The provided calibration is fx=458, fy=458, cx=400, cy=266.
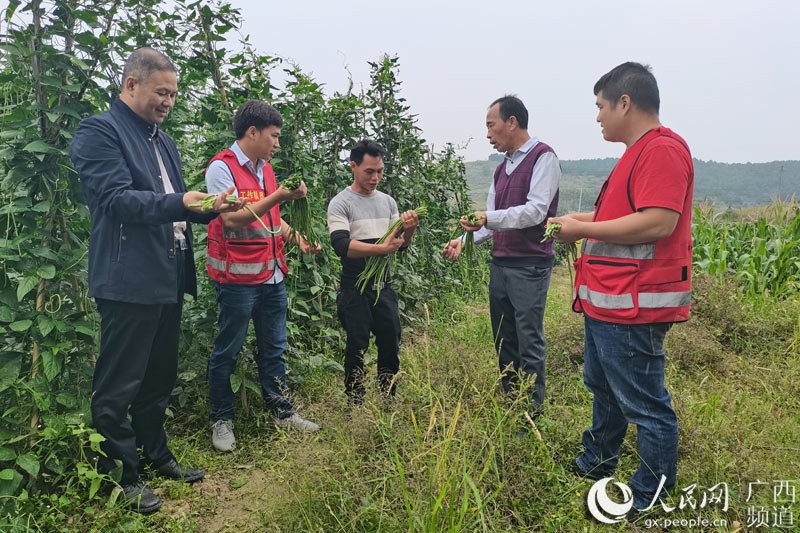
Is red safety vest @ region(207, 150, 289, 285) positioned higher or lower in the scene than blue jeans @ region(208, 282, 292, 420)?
higher

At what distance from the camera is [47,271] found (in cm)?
228

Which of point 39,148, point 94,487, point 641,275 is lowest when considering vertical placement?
point 94,487

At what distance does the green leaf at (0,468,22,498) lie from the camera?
207 cm

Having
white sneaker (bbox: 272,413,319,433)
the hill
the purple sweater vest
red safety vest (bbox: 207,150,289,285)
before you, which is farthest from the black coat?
the hill

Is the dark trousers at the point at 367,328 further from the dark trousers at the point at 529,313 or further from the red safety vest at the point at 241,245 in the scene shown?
the dark trousers at the point at 529,313

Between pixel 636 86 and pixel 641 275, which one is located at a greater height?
pixel 636 86

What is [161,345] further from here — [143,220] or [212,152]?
[212,152]

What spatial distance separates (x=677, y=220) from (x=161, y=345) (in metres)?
2.71

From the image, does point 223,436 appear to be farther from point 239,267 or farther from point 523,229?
point 523,229

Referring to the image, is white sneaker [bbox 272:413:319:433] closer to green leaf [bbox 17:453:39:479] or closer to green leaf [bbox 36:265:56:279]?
green leaf [bbox 17:453:39:479]

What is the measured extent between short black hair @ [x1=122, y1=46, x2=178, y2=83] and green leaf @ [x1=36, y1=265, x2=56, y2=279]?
1037 mm

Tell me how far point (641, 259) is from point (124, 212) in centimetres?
236

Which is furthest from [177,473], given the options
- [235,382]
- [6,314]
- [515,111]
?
[515,111]

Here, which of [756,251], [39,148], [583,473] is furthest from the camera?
[756,251]
